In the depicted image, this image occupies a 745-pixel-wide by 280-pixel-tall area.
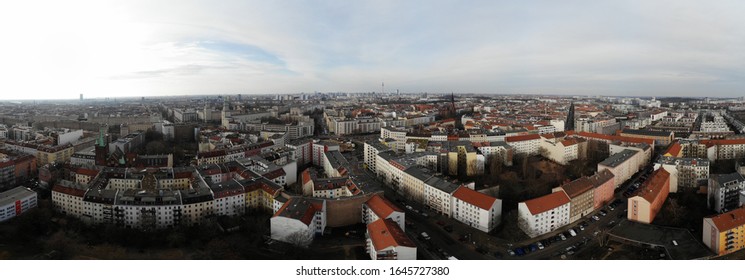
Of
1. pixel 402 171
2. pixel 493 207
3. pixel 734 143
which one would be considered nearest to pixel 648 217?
pixel 493 207

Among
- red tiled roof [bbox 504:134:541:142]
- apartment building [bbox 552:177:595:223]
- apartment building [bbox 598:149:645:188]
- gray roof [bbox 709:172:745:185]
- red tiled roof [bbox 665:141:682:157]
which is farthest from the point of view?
red tiled roof [bbox 504:134:541:142]

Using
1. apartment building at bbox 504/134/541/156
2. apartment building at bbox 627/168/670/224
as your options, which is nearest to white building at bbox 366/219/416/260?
apartment building at bbox 627/168/670/224

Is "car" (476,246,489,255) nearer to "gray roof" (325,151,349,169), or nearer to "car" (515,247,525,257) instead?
"car" (515,247,525,257)

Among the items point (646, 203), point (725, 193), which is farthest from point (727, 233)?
point (725, 193)

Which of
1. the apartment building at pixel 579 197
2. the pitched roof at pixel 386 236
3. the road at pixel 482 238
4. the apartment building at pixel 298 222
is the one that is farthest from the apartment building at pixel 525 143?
the pitched roof at pixel 386 236

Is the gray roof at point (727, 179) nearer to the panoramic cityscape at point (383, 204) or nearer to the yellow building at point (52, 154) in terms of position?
the panoramic cityscape at point (383, 204)

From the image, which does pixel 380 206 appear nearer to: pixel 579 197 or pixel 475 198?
pixel 475 198

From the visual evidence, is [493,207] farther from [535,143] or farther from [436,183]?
[535,143]
